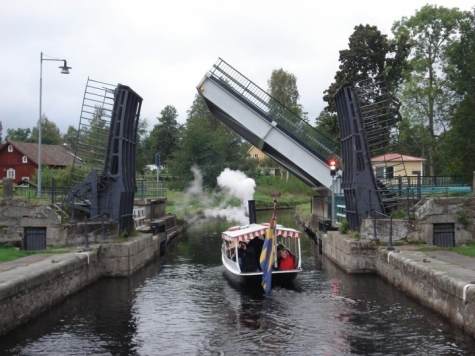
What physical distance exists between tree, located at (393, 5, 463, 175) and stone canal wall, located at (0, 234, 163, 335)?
98.1 feet

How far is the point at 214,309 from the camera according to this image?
49.0ft

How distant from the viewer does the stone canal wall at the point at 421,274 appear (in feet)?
37.2

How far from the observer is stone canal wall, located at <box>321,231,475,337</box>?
1135 centimetres

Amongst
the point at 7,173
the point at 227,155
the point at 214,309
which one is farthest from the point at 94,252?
the point at 227,155

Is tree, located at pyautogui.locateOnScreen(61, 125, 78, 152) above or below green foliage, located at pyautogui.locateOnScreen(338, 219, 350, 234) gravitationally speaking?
above

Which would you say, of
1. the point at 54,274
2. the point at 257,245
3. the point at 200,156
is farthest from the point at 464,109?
the point at 200,156

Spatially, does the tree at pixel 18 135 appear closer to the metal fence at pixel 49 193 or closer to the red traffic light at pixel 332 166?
the metal fence at pixel 49 193

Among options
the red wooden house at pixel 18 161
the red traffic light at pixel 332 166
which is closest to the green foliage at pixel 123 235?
the red traffic light at pixel 332 166

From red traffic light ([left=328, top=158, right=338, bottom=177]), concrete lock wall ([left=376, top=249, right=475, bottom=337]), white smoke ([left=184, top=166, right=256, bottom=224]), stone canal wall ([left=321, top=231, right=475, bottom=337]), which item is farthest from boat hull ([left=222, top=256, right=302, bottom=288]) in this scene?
white smoke ([left=184, top=166, right=256, bottom=224])

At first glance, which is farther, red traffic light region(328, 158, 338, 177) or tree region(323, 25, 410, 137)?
tree region(323, 25, 410, 137)

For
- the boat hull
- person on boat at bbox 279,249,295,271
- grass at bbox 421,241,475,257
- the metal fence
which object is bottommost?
the boat hull

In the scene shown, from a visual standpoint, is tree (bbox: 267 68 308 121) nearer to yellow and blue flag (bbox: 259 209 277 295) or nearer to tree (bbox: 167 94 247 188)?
tree (bbox: 167 94 247 188)

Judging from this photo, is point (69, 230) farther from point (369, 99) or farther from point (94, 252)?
point (369, 99)

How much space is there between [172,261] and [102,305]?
9475mm
